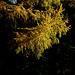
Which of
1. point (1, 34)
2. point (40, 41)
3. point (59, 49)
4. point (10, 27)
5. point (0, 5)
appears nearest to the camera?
point (40, 41)

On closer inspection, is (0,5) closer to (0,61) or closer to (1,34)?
(1,34)

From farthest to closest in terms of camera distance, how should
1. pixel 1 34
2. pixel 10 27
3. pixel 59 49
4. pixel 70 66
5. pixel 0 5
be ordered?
pixel 59 49, pixel 1 34, pixel 70 66, pixel 10 27, pixel 0 5

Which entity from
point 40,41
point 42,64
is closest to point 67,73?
point 42,64

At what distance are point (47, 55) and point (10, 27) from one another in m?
4.06

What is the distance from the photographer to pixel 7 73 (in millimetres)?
4965

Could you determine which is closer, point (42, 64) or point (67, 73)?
point (67, 73)

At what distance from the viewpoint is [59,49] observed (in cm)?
762

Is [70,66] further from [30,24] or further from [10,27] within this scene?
[10,27]

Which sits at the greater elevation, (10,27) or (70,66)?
(10,27)

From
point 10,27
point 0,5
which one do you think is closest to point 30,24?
point 10,27

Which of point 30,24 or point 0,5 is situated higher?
point 0,5

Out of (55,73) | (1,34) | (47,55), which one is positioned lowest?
(55,73)

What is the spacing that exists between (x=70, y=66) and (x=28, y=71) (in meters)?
3.13

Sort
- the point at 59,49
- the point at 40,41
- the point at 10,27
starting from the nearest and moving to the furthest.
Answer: the point at 40,41 → the point at 10,27 → the point at 59,49
